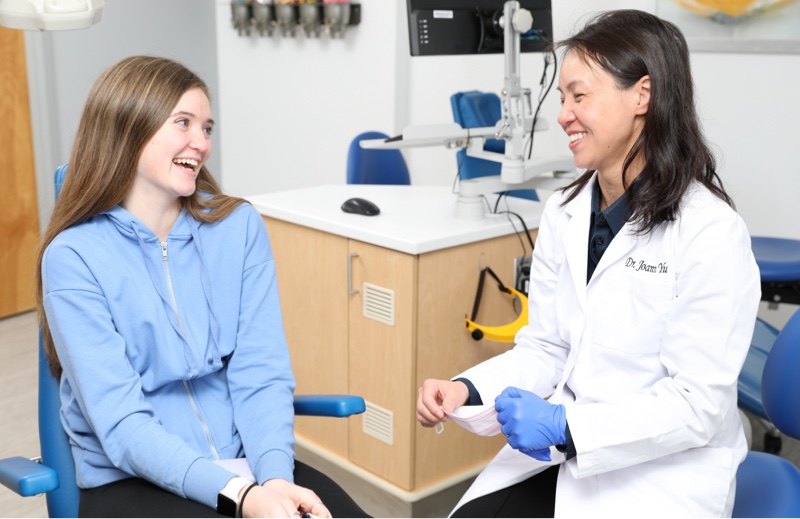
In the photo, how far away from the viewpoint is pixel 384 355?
216cm

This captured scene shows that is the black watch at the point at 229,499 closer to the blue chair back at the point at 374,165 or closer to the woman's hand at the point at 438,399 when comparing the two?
the woman's hand at the point at 438,399

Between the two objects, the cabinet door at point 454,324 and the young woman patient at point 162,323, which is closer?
the young woman patient at point 162,323

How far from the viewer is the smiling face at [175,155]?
1428 mm

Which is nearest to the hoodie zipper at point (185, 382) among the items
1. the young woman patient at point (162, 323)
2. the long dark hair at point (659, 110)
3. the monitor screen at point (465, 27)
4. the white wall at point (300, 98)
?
the young woman patient at point (162, 323)

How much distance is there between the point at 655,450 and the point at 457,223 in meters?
1.08

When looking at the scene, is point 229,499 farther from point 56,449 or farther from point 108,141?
point 108,141

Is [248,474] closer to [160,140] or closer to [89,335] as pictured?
[89,335]

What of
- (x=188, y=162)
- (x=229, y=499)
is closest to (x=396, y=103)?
(x=188, y=162)

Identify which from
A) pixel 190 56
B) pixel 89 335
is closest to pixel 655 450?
pixel 89 335

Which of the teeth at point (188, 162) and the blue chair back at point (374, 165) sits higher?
the teeth at point (188, 162)

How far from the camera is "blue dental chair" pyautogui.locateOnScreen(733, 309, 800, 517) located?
1332mm

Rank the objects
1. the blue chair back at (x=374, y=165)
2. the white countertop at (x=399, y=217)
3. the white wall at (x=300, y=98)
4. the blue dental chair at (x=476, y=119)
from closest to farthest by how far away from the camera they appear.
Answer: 1. the white countertop at (x=399, y=217)
2. the blue dental chair at (x=476, y=119)
3. the blue chair back at (x=374, y=165)
4. the white wall at (x=300, y=98)

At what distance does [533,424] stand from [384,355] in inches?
37.6

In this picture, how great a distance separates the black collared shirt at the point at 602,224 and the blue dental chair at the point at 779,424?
1.03 feet
